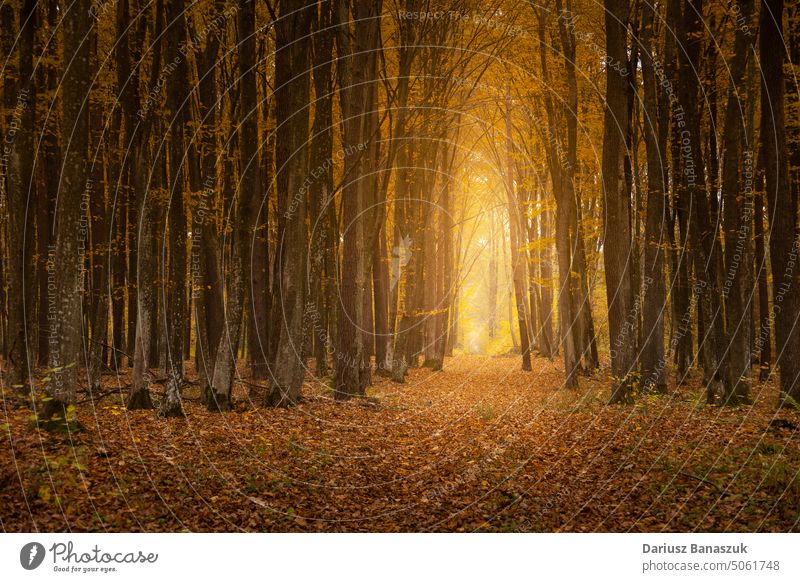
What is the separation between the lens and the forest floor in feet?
22.2

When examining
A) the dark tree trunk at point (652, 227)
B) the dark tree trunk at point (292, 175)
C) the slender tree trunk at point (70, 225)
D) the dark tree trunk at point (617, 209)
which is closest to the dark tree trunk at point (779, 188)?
the dark tree trunk at point (652, 227)

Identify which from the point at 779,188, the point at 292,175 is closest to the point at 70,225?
the point at 292,175

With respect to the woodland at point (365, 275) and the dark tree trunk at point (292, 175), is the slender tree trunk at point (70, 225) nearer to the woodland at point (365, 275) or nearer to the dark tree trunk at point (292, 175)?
the woodland at point (365, 275)

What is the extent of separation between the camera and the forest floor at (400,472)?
22.2 ft

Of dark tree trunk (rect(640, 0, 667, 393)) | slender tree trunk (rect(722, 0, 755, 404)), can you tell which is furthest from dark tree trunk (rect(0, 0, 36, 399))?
slender tree trunk (rect(722, 0, 755, 404))

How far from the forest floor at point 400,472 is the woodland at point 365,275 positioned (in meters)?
0.06

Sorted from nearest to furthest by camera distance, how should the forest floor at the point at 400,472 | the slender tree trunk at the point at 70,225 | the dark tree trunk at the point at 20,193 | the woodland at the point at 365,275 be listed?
the forest floor at the point at 400,472 < the woodland at the point at 365,275 < the slender tree trunk at the point at 70,225 < the dark tree trunk at the point at 20,193

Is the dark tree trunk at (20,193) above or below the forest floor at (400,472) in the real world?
above

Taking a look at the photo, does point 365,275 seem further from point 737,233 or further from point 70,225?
point 737,233

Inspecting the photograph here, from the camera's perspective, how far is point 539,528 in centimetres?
695

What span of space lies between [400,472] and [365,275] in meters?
6.78

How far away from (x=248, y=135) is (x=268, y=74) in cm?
1105
